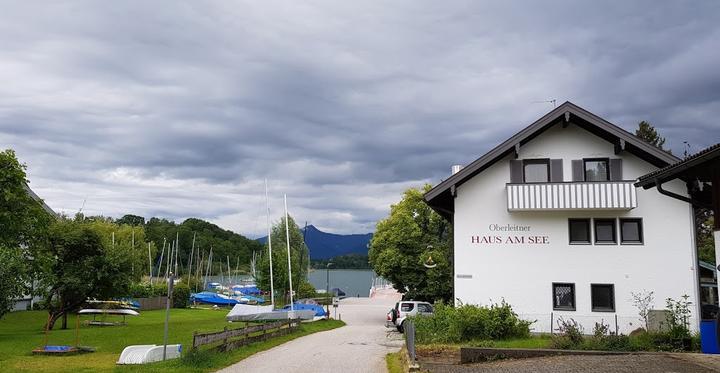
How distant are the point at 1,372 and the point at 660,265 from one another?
899 inches

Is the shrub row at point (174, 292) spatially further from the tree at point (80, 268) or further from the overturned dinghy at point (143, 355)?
the overturned dinghy at point (143, 355)

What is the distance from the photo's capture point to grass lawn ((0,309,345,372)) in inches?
675

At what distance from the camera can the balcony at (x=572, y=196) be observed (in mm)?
24688

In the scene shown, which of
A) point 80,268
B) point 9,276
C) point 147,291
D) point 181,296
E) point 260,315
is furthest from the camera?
point 147,291

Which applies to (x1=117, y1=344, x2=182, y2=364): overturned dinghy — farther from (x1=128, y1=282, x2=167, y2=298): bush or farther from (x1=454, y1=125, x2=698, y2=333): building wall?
(x1=128, y1=282, x2=167, y2=298): bush

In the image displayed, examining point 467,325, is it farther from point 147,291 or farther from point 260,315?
point 147,291

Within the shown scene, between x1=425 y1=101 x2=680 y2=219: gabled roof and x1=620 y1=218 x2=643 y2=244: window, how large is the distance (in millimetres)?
2506

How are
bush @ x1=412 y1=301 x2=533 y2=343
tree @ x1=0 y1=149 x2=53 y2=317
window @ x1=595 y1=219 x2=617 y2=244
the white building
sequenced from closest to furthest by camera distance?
1. bush @ x1=412 y1=301 x2=533 y2=343
2. the white building
3. window @ x1=595 y1=219 x2=617 y2=244
4. tree @ x1=0 y1=149 x2=53 y2=317

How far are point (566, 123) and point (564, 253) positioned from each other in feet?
17.4

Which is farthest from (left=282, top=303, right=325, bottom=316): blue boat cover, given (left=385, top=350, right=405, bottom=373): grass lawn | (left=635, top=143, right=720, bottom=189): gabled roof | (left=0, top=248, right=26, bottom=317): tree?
(left=635, top=143, right=720, bottom=189): gabled roof

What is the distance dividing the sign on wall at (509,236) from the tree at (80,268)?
19.1 metres

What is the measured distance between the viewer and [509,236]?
26469mm

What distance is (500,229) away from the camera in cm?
2658

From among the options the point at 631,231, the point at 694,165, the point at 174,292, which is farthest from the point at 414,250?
the point at 694,165
